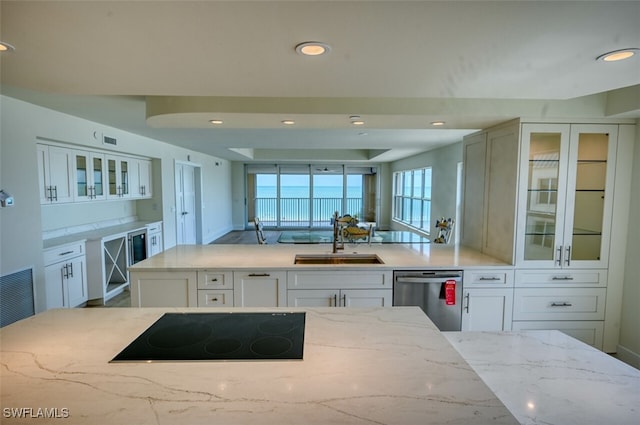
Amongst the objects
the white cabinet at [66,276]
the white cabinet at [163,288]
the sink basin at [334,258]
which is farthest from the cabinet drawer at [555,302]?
the white cabinet at [66,276]

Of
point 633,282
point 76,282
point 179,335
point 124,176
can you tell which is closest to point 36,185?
point 76,282

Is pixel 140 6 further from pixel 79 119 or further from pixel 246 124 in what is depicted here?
pixel 79 119

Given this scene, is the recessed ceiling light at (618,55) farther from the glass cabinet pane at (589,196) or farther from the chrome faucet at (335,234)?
the chrome faucet at (335,234)

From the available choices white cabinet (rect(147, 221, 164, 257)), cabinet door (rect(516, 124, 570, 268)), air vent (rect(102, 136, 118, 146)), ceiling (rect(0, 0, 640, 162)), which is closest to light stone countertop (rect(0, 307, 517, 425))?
ceiling (rect(0, 0, 640, 162))

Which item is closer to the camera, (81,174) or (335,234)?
(335,234)

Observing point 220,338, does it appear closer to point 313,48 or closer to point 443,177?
point 313,48

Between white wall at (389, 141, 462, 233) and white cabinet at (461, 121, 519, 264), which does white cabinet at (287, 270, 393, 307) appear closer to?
white cabinet at (461, 121, 519, 264)

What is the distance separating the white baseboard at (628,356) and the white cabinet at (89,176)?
5.78m

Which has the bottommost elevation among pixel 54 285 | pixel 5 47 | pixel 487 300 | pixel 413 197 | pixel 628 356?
pixel 628 356

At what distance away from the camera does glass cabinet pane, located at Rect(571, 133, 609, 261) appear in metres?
2.66

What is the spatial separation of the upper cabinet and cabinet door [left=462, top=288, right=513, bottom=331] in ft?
14.3

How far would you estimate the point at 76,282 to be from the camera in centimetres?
371

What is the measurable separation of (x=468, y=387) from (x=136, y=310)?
1.52 metres

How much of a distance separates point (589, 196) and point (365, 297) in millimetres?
2084
